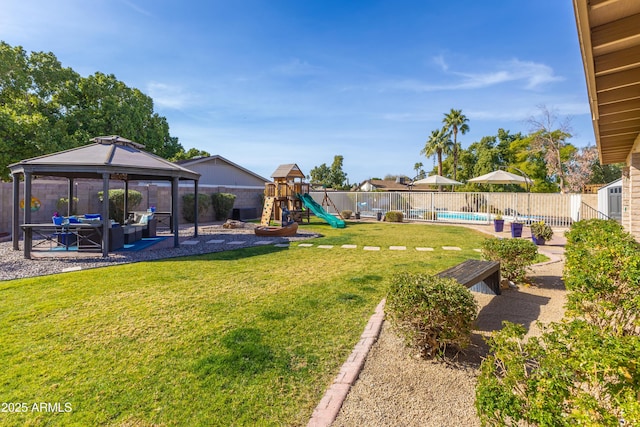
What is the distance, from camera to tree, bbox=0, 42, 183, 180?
Result: 44.8 ft

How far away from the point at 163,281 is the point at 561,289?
7.17m

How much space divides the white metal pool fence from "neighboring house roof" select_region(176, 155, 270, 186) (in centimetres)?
645

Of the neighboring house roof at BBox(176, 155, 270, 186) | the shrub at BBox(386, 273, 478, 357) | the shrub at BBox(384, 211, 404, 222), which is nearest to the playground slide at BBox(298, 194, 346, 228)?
the shrub at BBox(384, 211, 404, 222)

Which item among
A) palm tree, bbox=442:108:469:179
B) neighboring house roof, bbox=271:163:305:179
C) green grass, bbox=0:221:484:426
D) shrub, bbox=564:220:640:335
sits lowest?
green grass, bbox=0:221:484:426

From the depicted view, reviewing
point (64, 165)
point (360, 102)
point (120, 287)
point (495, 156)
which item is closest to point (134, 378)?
point (120, 287)

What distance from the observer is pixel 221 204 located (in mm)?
19312

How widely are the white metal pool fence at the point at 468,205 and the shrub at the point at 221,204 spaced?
25.2 ft

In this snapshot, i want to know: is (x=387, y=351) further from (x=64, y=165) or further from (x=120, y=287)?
(x=64, y=165)

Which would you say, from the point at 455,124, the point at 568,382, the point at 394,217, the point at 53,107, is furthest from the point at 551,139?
the point at 53,107

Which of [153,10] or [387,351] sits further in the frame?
[153,10]

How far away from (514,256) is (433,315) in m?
3.60

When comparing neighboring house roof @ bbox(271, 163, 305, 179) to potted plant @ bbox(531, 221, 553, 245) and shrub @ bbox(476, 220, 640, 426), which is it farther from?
shrub @ bbox(476, 220, 640, 426)

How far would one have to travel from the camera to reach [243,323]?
13.1ft

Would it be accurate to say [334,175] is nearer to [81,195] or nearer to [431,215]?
[431,215]
